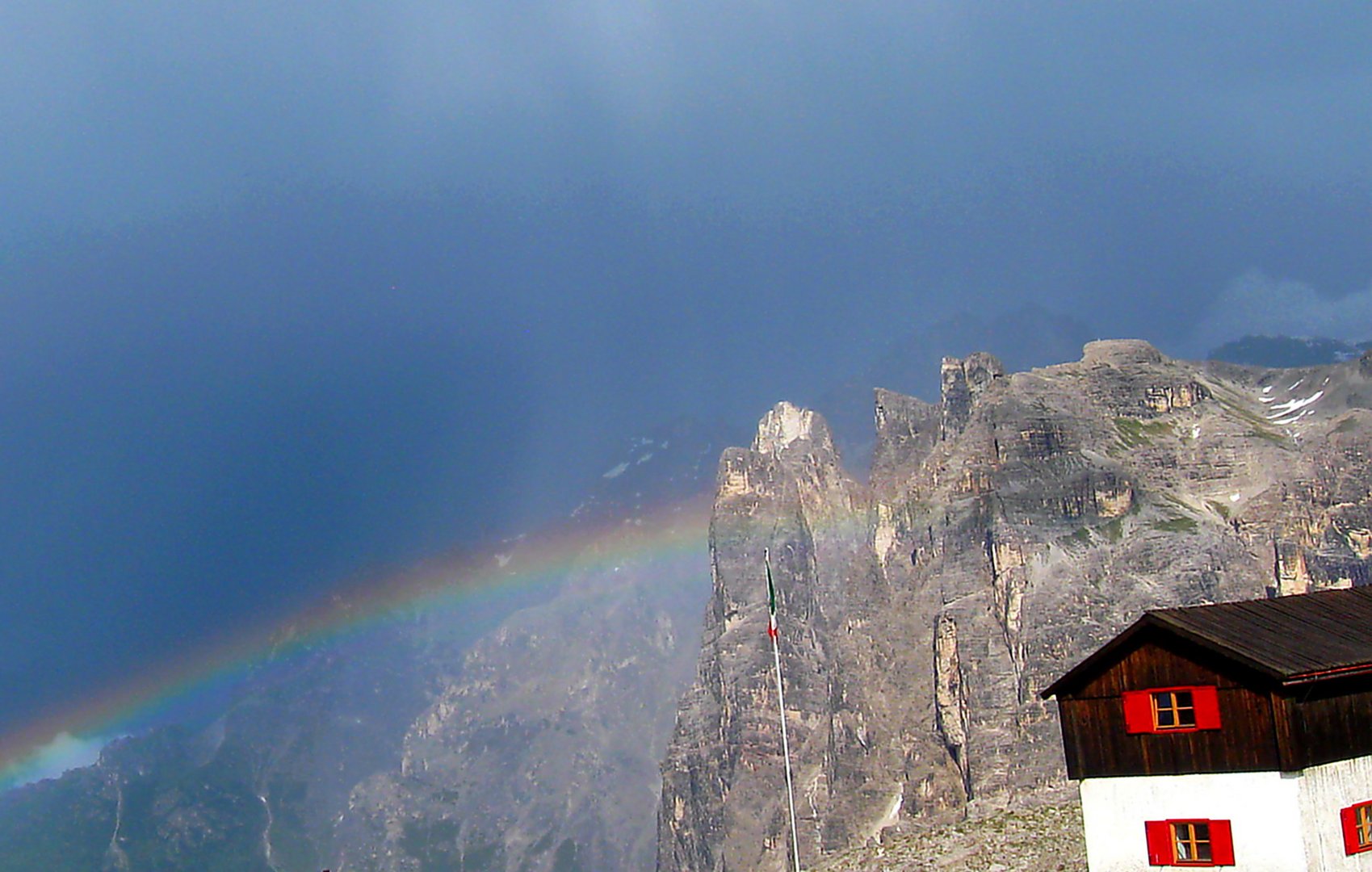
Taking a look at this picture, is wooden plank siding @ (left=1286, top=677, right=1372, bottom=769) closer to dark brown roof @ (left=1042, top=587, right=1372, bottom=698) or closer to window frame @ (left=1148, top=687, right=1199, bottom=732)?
dark brown roof @ (left=1042, top=587, right=1372, bottom=698)

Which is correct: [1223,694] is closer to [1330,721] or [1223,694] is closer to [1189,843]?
[1330,721]

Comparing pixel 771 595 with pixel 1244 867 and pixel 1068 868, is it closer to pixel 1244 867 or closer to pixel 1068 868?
pixel 1068 868

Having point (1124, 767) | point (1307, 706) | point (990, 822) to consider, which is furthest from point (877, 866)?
point (1307, 706)

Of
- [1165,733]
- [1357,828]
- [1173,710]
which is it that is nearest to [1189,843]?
[1165,733]

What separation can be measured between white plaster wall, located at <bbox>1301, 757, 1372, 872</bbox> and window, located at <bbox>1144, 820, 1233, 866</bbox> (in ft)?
7.62

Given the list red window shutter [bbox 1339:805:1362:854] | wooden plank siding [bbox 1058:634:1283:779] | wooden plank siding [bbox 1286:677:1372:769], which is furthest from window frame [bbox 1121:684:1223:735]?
red window shutter [bbox 1339:805:1362:854]

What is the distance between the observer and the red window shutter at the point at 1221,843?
45188mm

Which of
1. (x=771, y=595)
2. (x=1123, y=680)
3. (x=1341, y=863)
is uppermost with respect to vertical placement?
(x=771, y=595)

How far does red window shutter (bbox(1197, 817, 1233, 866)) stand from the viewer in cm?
4519

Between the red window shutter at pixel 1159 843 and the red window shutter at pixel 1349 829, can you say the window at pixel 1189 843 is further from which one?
the red window shutter at pixel 1349 829

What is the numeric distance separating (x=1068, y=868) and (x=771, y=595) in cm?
1573

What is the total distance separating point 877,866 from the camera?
6950 centimetres

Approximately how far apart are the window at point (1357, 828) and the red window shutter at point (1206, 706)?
4534 millimetres

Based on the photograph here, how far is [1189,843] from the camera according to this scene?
152 feet
